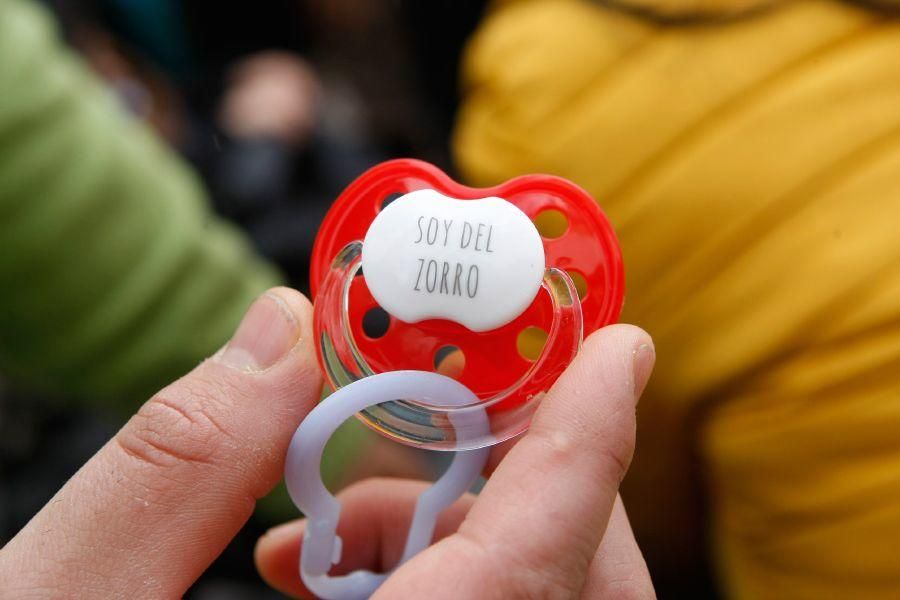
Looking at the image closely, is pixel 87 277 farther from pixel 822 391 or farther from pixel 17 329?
pixel 822 391

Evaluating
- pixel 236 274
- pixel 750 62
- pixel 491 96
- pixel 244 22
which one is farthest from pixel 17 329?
pixel 244 22

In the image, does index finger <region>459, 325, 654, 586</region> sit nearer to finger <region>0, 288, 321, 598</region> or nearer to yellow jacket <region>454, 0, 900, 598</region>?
finger <region>0, 288, 321, 598</region>

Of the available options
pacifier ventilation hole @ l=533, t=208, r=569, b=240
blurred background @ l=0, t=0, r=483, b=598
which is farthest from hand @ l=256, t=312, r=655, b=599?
blurred background @ l=0, t=0, r=483, b=598

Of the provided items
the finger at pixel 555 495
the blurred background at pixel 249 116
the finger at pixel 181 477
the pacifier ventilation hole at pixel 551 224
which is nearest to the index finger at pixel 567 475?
the finger at pixel 555 495

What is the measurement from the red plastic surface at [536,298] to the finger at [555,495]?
51mm

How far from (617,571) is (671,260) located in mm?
252

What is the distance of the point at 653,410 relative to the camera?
0.64 m

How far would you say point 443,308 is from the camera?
38 centimetres

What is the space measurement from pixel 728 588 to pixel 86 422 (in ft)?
2.17

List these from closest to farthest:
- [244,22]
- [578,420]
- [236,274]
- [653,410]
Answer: [578,420] < [653,410] < [236,274] < [244,22]

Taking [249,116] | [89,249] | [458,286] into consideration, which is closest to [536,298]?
[458,286]

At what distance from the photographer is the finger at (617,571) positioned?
1.33 feet

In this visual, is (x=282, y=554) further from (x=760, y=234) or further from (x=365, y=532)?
(x=760, y=234)

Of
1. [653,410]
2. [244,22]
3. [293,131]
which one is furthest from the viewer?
[244,22]
